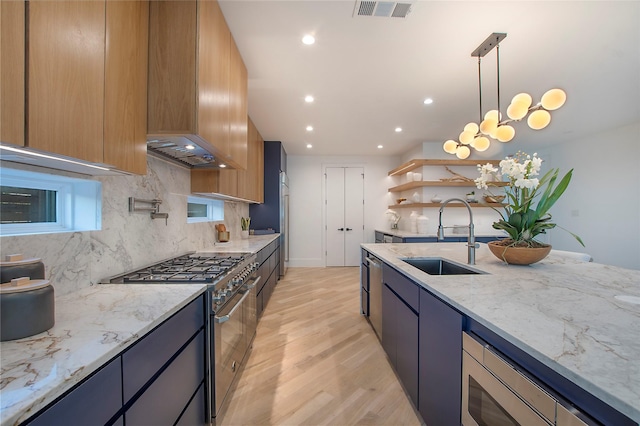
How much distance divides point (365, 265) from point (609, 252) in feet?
15.2

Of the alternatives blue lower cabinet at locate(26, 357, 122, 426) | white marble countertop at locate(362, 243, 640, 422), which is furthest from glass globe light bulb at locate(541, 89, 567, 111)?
blue lower cabinet at locate(26, 357, 122, 426)

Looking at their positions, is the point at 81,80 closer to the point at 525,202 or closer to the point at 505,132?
the point at 525,202

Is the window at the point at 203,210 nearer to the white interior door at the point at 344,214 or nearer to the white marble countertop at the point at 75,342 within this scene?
the white marble countertop at the point at 75,342

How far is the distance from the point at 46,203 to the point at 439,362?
2.03 m

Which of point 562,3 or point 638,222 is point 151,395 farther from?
point 638,222

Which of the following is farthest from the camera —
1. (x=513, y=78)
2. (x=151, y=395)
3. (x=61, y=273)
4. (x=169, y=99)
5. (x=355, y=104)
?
(x=355, y=104)

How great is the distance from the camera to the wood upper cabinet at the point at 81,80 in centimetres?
74

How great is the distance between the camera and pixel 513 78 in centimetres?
267

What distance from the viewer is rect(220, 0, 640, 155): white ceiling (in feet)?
5.90

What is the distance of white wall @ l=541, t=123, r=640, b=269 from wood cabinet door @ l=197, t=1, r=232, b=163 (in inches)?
234

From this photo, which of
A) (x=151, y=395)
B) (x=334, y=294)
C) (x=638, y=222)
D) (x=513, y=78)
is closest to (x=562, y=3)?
(x=513, y=78)

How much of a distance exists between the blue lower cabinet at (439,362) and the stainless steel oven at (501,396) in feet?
0.19

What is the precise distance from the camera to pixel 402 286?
176 centimetres

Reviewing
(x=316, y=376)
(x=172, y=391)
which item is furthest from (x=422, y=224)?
(x=172, y=391)
